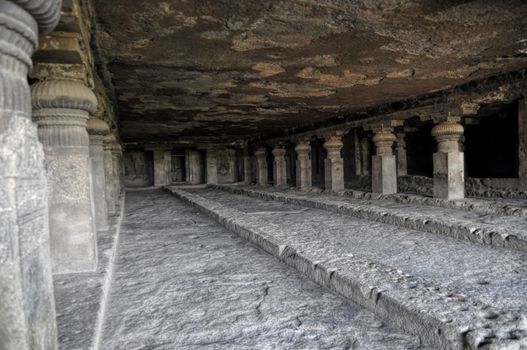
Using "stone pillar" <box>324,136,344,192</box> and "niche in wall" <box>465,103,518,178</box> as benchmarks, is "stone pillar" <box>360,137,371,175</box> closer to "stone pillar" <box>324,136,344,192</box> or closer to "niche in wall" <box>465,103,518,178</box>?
"niche in wall" <box>465,103,518,178</box>

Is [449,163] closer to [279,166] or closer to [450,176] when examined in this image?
[450,176]

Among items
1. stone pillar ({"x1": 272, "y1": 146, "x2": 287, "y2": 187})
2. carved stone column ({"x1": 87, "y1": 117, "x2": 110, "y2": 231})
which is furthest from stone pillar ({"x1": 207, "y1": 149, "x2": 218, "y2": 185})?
carved stone column ({"x1": 87, "y1": 117, "x2": 110, "y2": 231})

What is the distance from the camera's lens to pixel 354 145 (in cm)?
1777

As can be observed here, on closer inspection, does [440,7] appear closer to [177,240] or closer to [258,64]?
[258,64]

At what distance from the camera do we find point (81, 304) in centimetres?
277

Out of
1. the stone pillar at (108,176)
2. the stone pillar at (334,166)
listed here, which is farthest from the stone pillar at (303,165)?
the stone pillar at (108,176)

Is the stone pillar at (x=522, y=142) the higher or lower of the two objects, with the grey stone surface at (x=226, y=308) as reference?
higher

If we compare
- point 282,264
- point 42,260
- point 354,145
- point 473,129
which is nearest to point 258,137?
point 354,145

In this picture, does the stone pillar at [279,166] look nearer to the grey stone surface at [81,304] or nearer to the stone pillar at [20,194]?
the grey stone surface at [81,304]

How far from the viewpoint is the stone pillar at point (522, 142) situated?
8.52m

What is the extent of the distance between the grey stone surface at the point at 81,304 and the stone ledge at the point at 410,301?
1911 mm

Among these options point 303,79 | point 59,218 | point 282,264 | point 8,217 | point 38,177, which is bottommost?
point 282,264

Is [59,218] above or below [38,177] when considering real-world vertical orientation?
below

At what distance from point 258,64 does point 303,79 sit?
4.46ft
